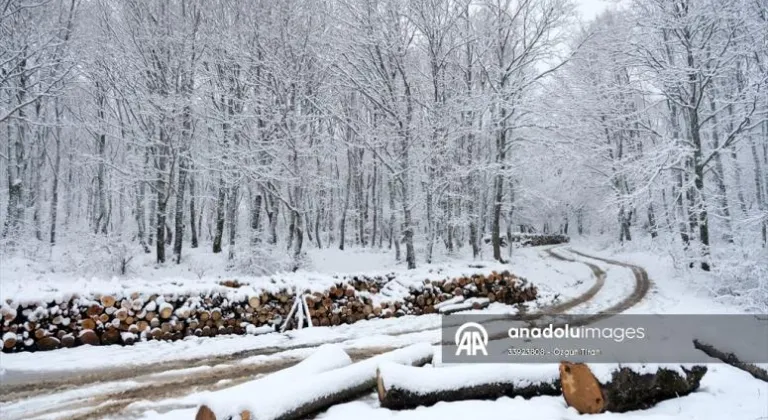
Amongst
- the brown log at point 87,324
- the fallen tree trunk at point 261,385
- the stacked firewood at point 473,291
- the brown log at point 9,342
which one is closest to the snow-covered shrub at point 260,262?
the stacked firewood at point 473,291

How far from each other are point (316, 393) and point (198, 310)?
5.10 metres

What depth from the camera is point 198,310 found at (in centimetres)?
813

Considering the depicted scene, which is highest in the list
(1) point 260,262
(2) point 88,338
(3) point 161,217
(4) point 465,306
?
(3) point 161,217

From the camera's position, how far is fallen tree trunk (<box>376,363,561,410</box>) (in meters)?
4.20

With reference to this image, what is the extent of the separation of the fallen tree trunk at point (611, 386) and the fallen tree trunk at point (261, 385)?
8.61 ft

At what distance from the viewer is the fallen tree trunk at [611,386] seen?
13.4 ft

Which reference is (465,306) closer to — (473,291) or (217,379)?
(473,291)

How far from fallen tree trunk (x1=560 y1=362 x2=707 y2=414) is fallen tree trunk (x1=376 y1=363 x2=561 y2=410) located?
1.01 ft

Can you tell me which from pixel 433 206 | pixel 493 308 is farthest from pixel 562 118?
pixel 493 308

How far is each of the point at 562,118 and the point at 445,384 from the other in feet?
51.3

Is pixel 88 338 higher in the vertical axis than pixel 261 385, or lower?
lower

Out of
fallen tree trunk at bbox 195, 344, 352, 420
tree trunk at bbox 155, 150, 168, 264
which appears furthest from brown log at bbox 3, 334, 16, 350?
tree trunk at bbox 155, 150, 168, 264

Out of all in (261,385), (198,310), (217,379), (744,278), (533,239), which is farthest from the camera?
(533,239)

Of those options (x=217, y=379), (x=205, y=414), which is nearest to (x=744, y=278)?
(x=217, y=379)
